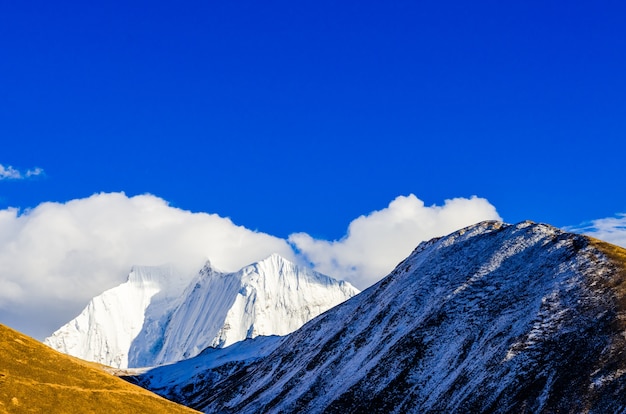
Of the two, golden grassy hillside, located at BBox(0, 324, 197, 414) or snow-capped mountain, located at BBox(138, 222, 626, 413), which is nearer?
golden grassy hillside, located at BBox(0, 324, 197, 414)

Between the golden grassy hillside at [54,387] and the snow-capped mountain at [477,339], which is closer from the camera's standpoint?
the golden grassy hillside at [54,387]

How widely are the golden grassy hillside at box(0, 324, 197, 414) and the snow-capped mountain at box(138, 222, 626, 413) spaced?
44.3m

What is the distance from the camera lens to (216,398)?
7234 inches

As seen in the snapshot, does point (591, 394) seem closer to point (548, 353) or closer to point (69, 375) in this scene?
point (548, 353)

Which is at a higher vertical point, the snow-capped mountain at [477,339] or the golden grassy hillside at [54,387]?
the snow-capped mountain at [477,339]

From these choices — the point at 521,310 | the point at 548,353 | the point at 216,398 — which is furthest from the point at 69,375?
the point at 216,398

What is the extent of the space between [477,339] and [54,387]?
6980 cm

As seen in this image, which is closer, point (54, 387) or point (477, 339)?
point (54, 387)

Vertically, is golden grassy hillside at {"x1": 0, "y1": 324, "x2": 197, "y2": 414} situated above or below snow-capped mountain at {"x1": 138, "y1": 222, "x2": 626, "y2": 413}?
below

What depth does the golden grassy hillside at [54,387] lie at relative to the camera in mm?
73000

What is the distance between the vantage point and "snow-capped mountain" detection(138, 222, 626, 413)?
97062 millimetres

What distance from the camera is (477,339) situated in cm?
11962

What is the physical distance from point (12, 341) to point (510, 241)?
98.1 m

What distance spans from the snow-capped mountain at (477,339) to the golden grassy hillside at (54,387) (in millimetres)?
44258
